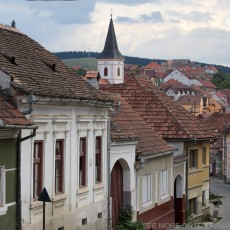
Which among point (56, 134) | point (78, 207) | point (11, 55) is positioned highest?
point (11, 55)

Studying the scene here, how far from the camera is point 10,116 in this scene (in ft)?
→ 51.8

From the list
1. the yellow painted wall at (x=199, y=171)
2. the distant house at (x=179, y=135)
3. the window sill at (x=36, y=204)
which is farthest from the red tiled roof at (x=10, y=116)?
the yellow painted wall at (x=199, y=171)

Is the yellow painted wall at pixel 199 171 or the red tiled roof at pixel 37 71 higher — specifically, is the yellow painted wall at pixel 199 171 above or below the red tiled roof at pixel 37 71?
below

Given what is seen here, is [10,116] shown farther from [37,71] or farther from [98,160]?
[98,160]

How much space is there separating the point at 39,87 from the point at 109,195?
614 cm

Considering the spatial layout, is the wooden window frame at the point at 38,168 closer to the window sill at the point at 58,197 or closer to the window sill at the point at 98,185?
the window sill at the point at 58,197

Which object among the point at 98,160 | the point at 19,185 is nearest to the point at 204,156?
the point at 98,160

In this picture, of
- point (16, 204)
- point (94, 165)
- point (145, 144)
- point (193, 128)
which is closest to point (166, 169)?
point (145, 144)

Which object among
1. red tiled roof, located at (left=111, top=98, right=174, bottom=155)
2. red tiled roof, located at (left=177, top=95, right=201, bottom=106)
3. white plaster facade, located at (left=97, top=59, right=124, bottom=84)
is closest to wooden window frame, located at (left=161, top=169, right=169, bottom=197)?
red tiled roof, located at (left=111, top=98, right=174, bottom=155)

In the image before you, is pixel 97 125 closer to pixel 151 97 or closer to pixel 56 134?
pixel 56 134

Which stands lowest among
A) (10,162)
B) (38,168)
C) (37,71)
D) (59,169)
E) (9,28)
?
(59,169)

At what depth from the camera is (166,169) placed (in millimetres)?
29438

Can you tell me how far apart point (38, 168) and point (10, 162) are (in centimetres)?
194

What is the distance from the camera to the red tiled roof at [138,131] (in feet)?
85.0
